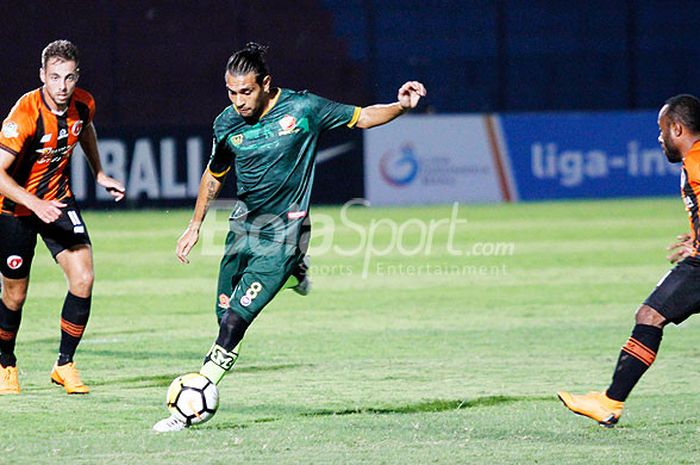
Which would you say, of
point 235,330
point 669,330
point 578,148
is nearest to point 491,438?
point 235,330

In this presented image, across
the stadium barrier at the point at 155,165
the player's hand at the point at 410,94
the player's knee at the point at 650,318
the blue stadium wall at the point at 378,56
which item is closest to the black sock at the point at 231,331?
the player's hand at the point at 410,94

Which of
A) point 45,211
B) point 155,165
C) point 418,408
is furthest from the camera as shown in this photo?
point 155,165

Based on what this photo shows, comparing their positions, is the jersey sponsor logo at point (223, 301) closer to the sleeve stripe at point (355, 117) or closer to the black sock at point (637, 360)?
the sleeve stripe at point (355, 117)

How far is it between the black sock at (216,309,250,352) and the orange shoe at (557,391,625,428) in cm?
172

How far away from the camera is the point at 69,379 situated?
26.3ft

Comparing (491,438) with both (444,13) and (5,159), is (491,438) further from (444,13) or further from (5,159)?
(444,13)

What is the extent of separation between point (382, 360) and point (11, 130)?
3231 mm

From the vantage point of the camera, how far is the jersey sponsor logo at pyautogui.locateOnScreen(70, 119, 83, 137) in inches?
315

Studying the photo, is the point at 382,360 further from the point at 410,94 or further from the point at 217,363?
the point at 410,94

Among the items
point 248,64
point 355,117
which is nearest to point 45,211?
point 248,64

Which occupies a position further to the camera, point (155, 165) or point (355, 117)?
point (155, 165)

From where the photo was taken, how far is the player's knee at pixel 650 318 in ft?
22.1
